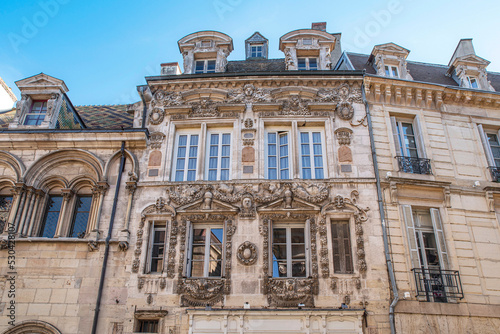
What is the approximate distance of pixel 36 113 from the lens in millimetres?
12648

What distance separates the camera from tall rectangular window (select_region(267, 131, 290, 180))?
36.6 ft

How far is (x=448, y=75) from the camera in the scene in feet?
47.2

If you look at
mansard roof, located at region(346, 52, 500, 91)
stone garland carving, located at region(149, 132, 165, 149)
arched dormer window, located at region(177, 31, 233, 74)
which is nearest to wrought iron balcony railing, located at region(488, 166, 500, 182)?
mansard roof, located at region(346, 52, 500, 91)

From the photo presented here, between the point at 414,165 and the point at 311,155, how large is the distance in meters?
2.73

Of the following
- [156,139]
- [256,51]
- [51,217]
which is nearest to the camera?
[51,217]

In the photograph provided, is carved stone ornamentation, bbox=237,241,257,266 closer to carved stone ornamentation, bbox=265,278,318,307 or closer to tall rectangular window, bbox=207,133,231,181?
carved stone ornamentation, bbox=265,278,318,307

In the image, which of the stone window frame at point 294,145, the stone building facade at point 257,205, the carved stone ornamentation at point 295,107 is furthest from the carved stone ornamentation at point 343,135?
the carved stone ornamentation at point 295,107

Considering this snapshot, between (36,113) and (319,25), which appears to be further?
(319,25)

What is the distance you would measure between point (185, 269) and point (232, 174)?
→ 8.92 feet

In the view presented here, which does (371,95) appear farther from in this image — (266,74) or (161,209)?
(161,209)

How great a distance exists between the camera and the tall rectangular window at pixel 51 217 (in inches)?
433

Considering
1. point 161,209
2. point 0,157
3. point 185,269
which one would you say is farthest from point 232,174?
point 0,157

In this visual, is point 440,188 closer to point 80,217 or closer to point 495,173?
point 495,173

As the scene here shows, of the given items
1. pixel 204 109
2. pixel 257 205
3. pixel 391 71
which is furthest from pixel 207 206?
pixel 391 71
